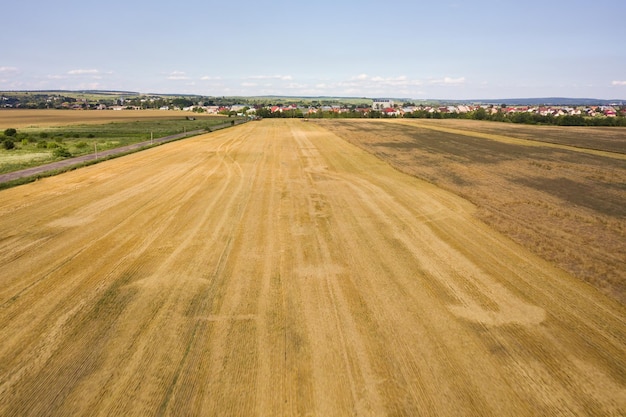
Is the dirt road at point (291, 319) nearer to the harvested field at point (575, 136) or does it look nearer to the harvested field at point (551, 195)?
the harvested field at point (551, 195)

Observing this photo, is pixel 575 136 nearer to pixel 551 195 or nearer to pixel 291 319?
pixel 551 195

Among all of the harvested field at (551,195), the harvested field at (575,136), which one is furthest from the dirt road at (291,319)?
the harvested field at (575,136)

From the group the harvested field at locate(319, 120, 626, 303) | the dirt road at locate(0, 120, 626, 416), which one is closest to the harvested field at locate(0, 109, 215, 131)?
the dirt road at locate(0, 120, 626, 416)

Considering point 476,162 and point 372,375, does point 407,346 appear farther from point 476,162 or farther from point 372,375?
point 476,162

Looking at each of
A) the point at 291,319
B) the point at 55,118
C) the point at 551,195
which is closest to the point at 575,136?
the point at 551,195

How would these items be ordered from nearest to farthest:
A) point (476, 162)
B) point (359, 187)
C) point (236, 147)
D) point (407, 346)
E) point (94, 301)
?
point (407, 346)
point (94, 301)
point (359, 187)
point (476, 162)
point (236, 147)

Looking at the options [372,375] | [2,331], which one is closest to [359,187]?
[372,375]
